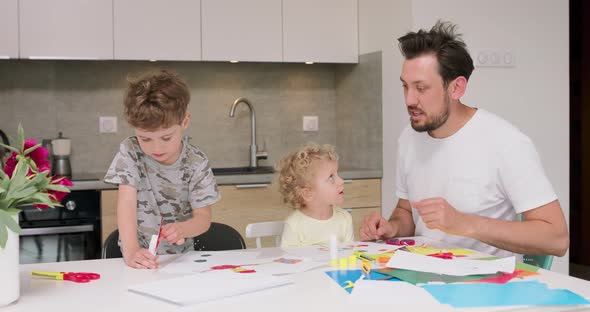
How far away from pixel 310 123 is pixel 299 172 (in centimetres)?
207

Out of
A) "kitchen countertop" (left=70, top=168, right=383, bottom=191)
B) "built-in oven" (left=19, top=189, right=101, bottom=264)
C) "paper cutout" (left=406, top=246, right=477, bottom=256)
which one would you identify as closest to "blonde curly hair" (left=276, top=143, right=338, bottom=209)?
"paper cutout" (left=406, top=246, right=477, bottom=256)

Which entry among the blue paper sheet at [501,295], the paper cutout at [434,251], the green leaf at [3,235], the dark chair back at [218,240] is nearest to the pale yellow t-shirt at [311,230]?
the dark chair back at [218,240]

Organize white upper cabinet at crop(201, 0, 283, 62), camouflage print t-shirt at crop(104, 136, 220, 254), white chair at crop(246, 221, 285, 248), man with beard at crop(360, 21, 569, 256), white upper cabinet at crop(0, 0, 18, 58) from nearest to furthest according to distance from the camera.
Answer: man with beard at crop(360, 21, 569, 256)
camouflage print t-shirt at crop(104, 136, 220, 254)
white chair at crop(246, 221, 285, 248)
white upper cabinet at crop(0, 0, 18, 58)
white upper cabinet at crop(201, 0, 283, 62)

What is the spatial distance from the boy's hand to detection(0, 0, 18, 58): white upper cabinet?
2.25 metres

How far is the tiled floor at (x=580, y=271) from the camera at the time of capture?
5.06m

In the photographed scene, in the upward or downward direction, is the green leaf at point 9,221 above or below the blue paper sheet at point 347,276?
above

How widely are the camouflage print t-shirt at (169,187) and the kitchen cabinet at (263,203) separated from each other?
144cm

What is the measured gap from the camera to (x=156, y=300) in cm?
157

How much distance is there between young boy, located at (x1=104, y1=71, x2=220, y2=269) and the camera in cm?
206

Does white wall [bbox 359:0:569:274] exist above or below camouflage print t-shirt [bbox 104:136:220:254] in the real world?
above

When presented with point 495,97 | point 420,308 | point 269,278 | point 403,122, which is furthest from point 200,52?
point 420,308

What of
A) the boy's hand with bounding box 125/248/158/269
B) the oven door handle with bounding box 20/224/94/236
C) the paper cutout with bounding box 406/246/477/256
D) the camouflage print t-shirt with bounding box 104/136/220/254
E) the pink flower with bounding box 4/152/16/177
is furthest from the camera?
the oven door handle with bounding box 20/224/94/236

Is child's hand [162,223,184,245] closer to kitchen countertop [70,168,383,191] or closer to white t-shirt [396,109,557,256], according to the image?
white t-shirt [396,109,557,256]

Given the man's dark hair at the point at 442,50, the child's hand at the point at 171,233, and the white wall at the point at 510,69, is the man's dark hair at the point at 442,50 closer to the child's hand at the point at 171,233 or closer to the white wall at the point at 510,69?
the child's hand at the point at 171,233
